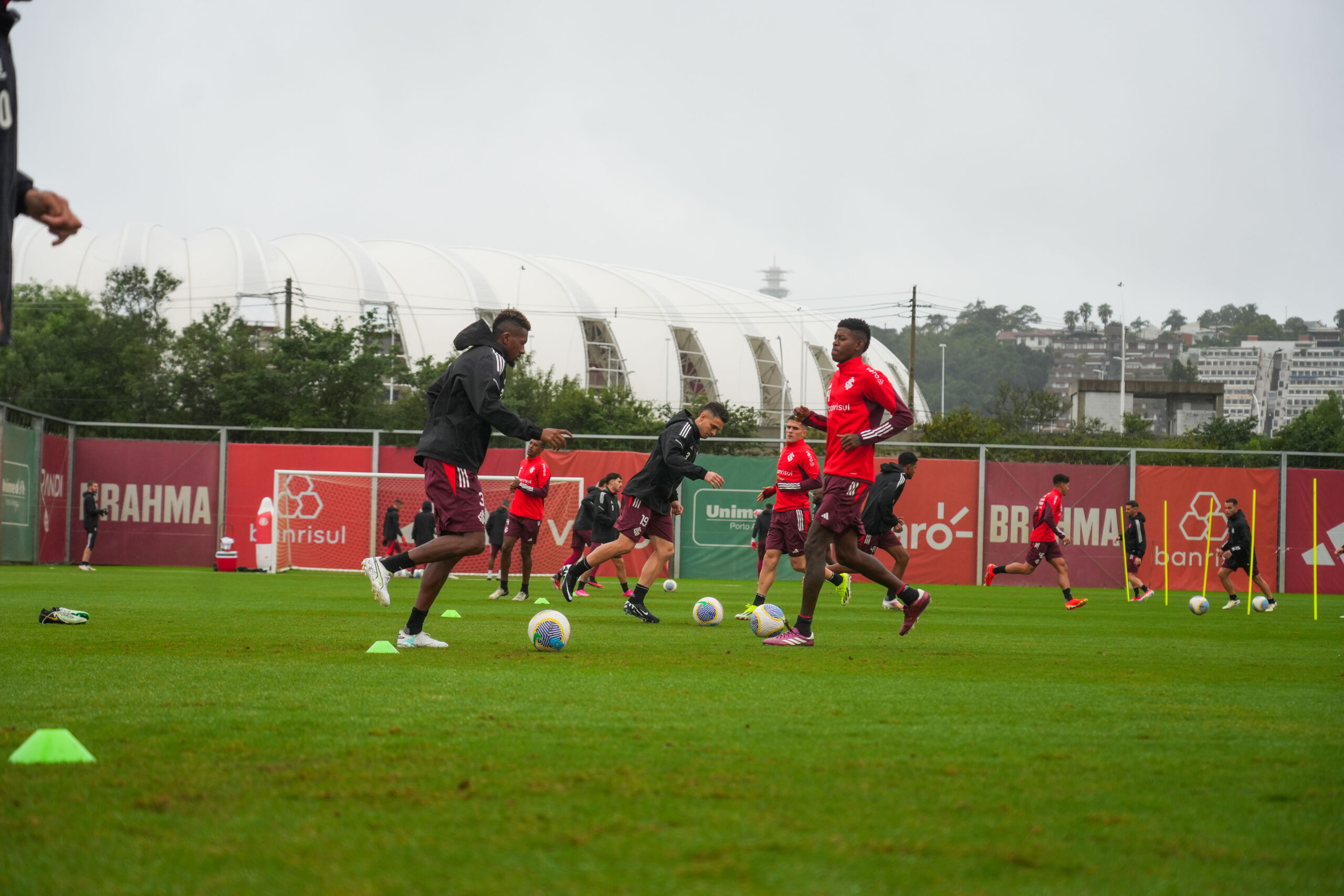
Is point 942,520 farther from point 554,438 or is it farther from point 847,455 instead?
point 554,438

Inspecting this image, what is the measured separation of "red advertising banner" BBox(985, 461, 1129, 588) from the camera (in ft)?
88.3

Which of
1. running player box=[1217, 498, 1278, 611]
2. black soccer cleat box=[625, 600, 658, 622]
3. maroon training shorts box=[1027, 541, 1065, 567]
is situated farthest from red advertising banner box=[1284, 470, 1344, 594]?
black soccer cleat box=[625, 600, 658, 622]

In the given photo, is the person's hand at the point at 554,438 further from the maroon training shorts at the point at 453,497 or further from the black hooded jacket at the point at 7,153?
the black hooded jacket at the point at 7,153

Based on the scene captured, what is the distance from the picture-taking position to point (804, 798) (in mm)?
3424

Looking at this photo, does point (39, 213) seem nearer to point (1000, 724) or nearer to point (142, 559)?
point (1000, 724)

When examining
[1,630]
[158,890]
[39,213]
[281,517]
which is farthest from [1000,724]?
[281,517]

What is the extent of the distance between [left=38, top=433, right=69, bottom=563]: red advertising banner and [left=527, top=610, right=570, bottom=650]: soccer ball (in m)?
22.1

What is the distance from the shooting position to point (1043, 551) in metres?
18.2

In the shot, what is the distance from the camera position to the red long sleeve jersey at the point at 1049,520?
18.0 meters

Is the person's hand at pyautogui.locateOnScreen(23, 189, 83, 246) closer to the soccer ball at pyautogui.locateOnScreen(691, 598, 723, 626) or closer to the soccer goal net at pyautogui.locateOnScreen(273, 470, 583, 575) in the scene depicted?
the soccer ball at pyautogui.locateOnScreen(691, 598, 723, 626)

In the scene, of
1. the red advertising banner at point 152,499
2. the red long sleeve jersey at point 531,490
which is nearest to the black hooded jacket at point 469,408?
the red long sleeve jersey at point 531,490

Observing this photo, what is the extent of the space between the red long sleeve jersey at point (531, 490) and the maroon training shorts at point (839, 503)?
722 centimetres

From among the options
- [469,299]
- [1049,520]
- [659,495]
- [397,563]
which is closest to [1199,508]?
[1049,520]

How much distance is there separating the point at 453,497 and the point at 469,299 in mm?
58292
